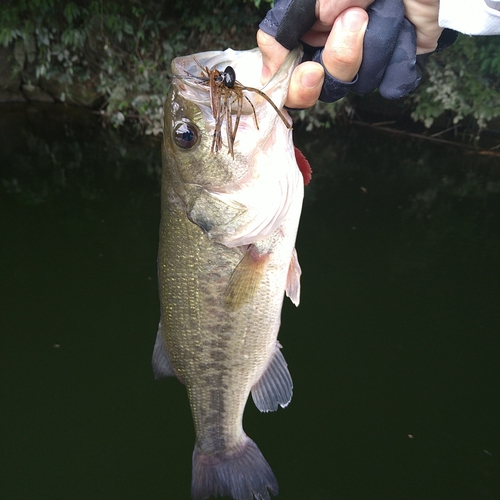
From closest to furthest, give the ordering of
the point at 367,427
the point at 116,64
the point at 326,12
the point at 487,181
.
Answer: the point at 326,12 < the point at 367,427 < the point at 487,181 < the point at 116,64

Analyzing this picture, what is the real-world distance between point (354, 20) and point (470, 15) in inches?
11.2

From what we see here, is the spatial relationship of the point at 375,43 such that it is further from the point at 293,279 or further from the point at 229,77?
the point at 293,279

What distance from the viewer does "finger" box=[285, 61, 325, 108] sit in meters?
1.17

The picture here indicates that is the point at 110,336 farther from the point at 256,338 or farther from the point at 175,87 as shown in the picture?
the point at 175,87

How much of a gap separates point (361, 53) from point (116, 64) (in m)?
6.87

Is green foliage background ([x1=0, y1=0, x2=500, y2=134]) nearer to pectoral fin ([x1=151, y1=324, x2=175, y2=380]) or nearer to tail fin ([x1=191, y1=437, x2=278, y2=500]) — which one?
pectoral fin ([x1=151, y1=324, x2=175, y2=380])

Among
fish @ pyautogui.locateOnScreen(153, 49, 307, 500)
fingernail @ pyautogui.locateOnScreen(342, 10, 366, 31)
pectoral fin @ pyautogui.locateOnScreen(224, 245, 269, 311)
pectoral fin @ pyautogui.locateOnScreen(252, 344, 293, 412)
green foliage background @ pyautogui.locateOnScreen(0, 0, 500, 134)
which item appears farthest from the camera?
green foliage background @ pyautogui.locateOnScreen(0, 0, 500, 134)

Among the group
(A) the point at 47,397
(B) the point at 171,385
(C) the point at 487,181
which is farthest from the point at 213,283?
(C) the point at 487,181

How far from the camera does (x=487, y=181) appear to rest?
6.26 meters

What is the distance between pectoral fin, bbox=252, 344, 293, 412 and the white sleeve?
109cm

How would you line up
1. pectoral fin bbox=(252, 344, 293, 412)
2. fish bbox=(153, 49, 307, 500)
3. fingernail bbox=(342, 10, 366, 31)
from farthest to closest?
pectoral fin bbox=(252, 344, 293, 412), fish bbox=(153, 49, 307, 500), fingernail bbox=(342, 10, 366, 31)

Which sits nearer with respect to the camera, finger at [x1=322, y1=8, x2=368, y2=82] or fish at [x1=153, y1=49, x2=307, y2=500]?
finger at [x1=322, y1=8, x2=368, y2=82]

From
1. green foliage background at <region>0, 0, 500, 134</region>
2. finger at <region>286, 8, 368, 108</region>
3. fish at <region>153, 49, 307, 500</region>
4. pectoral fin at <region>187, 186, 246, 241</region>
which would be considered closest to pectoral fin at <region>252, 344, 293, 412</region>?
fish at <region>153, 49, 307, 500</region>

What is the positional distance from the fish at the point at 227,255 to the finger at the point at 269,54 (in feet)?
0.08
